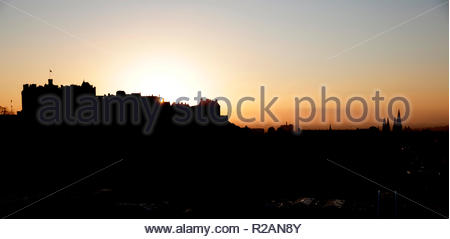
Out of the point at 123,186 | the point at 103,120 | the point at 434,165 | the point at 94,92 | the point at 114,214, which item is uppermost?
the point at 94,92

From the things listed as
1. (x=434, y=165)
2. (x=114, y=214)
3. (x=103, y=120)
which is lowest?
(x=434, y=165)

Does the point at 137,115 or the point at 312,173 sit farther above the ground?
the point at 137,115

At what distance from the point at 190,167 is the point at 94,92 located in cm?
4062

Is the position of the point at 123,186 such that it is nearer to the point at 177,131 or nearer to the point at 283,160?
the point at 177,131

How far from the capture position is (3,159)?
352 ft

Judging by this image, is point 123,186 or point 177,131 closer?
point 123,186

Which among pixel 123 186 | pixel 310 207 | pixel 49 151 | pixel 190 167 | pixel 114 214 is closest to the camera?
pixel 114 214

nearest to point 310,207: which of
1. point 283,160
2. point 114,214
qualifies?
point 114,214

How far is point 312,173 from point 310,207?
9646 cm

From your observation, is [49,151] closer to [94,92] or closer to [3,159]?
[3,159]

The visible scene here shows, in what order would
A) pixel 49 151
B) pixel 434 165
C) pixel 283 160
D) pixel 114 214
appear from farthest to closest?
pixel 434 165, pixel 283 160, pixel 49 151, pixel 114 214

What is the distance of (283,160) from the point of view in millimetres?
146000

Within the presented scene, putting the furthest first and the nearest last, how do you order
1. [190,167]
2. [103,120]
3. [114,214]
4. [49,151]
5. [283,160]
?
[283,160] < [103,120] < [49,151] < [190,167] < [114,214]

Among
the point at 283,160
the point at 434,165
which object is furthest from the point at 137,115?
→ the point at 434,165
